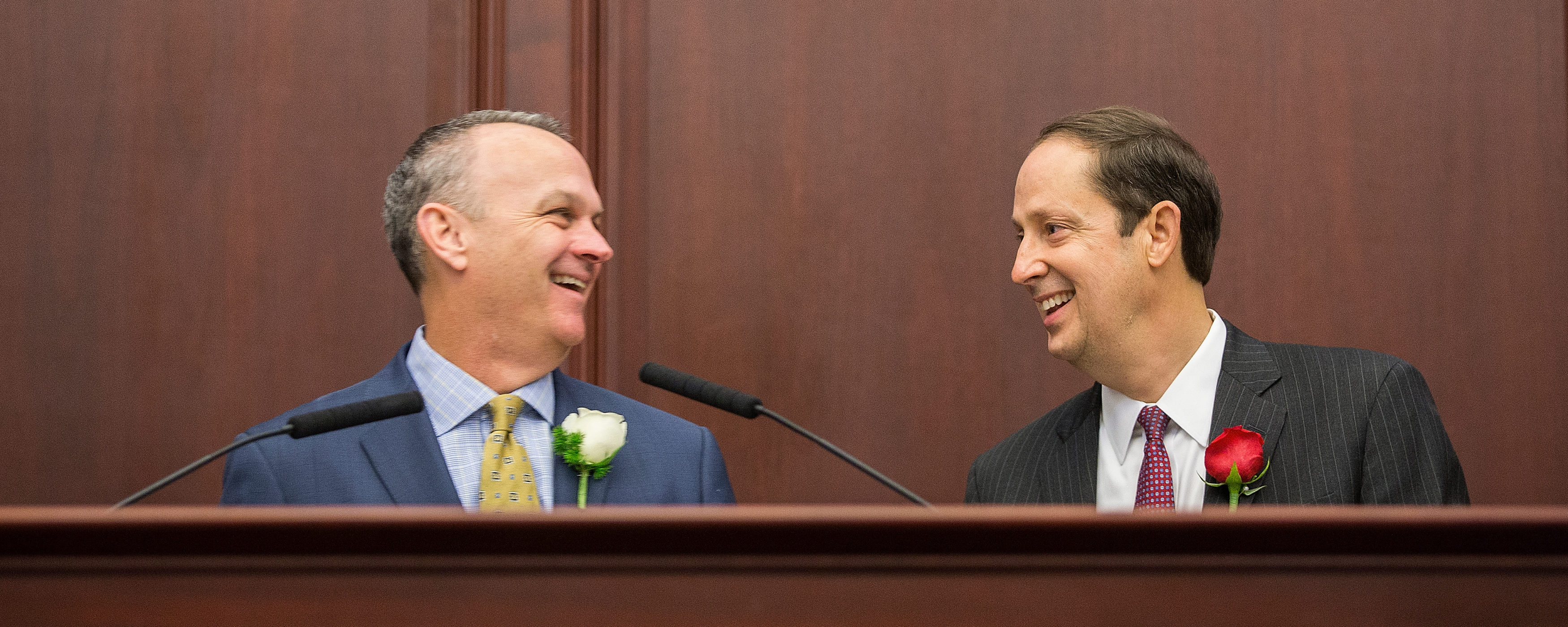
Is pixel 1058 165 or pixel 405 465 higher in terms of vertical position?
pixel 1058 165

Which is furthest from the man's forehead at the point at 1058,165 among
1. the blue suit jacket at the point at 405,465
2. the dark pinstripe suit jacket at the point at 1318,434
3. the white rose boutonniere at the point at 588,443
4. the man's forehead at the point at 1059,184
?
the white rose boutonniere at the point at 588,443

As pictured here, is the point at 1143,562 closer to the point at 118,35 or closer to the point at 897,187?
the point at 897,187

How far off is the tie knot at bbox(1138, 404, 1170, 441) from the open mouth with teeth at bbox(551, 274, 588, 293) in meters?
0.94

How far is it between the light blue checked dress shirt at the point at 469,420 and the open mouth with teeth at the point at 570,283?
0.17 meters

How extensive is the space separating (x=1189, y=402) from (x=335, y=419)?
4.26 ft

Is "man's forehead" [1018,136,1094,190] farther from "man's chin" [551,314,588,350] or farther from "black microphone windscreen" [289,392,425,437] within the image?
"black microphone windscreen" [289,392,425,437]

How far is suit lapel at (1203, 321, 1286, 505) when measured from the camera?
1.93 metres

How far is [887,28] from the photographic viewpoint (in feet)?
8.66

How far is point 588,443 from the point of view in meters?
1.81

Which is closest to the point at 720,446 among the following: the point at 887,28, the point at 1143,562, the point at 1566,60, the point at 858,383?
the point at 858,383

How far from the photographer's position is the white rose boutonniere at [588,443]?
5.94 ft

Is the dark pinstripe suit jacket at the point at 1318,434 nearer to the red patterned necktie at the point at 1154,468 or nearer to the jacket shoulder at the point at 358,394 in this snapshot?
the red patterned necktie at the point at 1154,468

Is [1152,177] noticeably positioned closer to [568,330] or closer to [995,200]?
[995,200]

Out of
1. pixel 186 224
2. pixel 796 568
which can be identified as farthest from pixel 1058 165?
pixel 186 224
